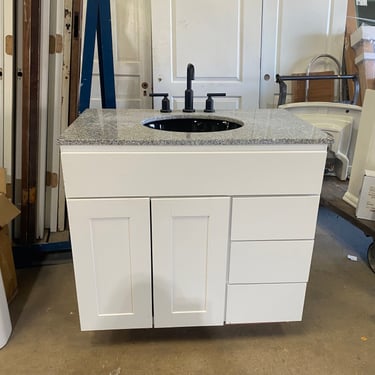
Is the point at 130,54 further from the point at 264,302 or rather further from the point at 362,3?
the point at 264,302

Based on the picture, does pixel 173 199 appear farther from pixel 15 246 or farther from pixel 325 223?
pixel 325 223

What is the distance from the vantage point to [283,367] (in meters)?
1.34

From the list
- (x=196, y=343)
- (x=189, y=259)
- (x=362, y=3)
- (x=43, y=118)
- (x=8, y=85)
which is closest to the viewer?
(x=189, y=259)

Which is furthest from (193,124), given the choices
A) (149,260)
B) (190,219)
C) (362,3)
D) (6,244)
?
(362,3)

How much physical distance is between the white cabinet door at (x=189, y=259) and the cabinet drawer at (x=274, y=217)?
0.05 metres

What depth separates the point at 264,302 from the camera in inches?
52.4

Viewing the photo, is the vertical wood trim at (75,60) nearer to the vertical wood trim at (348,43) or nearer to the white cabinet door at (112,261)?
the white cabinet door at (112,261)

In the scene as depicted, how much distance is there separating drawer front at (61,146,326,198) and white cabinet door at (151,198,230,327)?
2.1 inches

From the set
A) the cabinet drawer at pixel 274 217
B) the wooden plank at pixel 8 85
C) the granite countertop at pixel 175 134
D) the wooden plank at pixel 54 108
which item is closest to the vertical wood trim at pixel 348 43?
the granite countertop at pixel 175 134

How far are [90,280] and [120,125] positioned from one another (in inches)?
21.0

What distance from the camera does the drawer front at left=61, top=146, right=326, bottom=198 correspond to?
1105mm

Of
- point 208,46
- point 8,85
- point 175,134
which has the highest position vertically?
point 208,46

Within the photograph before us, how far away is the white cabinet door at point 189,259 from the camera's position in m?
1.18

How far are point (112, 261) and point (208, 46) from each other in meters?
1.90
